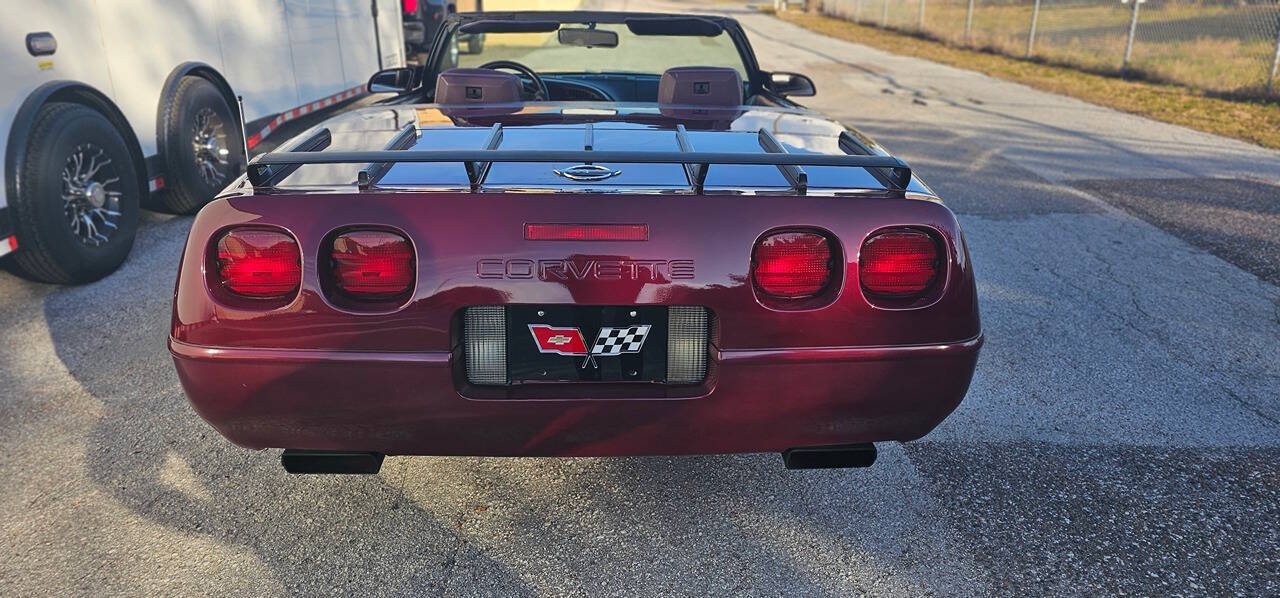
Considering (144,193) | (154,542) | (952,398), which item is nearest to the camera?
(952,398)

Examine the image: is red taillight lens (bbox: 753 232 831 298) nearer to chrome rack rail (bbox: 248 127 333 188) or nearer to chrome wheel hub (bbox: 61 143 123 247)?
chrome rack rail (bbox: 248 127 333 188)

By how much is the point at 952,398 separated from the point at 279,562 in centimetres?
189

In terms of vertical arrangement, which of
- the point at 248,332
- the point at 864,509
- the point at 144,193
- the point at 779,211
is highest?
the point at 779,211

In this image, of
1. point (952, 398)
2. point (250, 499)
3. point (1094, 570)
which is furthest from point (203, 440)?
point (1094, 570)

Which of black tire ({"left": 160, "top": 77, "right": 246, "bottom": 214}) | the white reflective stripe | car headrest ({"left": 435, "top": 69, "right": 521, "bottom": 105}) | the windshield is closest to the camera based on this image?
car headrest ({"left": 435, "top": 69, "right": 521, "bottom": 105})

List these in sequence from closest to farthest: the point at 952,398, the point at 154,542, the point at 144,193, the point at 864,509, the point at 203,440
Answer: the point at 952,398, the point at 154,542, the point at 864,509, the point at 203,440, the point at 144,193

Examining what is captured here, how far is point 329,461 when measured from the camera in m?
2.36

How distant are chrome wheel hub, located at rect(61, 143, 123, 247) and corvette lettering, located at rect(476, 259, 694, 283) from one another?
12.1ft

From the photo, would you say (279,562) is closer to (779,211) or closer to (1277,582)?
(779,211)

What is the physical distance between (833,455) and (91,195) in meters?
4.40

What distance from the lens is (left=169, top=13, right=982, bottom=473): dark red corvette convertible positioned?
2139mm

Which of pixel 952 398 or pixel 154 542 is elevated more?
pixel 952 398

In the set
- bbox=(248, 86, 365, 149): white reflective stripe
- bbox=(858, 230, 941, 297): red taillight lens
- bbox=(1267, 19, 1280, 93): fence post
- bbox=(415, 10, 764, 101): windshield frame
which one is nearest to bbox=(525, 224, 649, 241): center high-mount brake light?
bbox=(858, 230, 941, 297): red taillight lens

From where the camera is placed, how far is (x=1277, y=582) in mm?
2445
